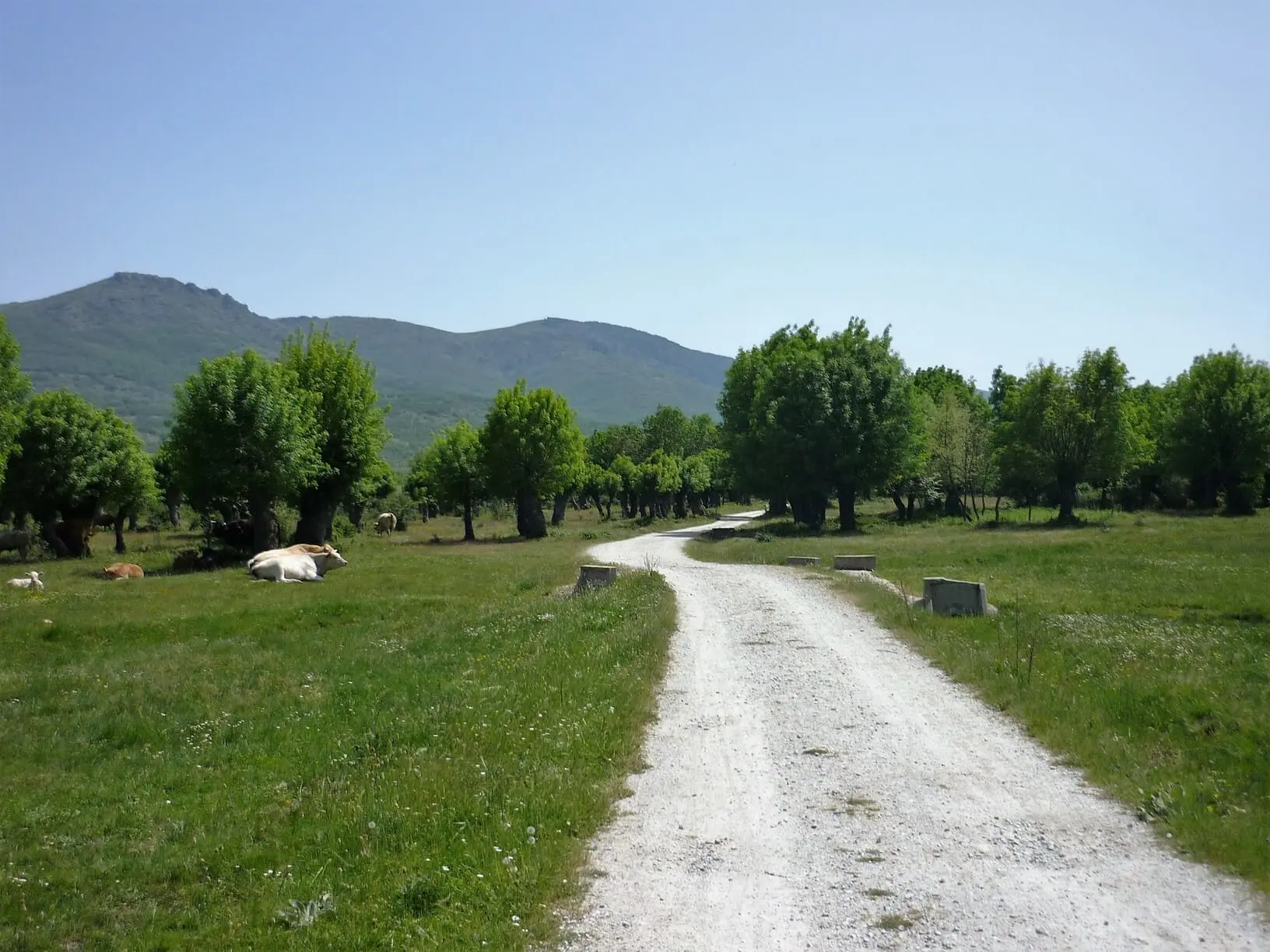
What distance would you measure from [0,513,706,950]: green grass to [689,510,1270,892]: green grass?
18.0 feet

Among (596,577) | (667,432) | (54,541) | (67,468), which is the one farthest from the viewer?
(667,432)

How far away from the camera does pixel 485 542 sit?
6750 cm

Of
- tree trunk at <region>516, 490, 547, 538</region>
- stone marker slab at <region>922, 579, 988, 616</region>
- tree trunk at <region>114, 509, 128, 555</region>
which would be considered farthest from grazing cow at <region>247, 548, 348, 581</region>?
tree trunk at <region>516, 490, 547, 538</region>

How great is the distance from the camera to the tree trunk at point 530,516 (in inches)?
2881

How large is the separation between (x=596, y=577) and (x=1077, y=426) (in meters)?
57.8

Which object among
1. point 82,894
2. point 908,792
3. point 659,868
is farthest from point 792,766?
point 82,894

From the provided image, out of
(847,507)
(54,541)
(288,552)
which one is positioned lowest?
(288,552)

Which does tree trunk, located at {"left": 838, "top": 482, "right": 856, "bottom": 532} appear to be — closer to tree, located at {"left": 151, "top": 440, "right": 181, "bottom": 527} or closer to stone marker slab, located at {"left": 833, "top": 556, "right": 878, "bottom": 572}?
stone marker slab, located at {"left": 833, "top": 556, "right": 878, "bottom": 572}

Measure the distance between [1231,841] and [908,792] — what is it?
9.92 ft

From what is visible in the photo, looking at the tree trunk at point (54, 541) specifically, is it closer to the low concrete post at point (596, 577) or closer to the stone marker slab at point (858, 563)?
the low concrete post at point (596, 577)

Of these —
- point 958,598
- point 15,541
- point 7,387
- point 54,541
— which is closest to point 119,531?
point 54,541

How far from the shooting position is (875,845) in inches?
348

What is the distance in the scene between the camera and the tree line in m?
66.6

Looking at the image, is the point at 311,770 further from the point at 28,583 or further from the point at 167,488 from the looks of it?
the point at 167,488
